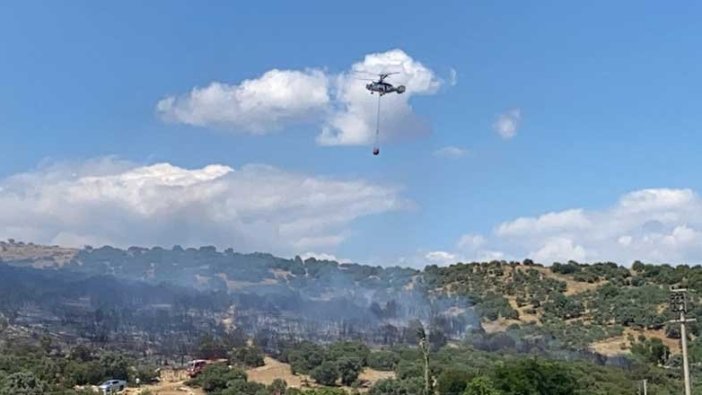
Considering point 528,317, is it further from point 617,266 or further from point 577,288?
point 617,266

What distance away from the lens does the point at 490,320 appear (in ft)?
476

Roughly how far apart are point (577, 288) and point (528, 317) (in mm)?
21341

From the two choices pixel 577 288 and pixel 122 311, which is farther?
pixel 122 311

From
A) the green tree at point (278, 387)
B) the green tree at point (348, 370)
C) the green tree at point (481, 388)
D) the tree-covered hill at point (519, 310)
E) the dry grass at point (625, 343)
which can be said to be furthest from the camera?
the tree-covered hill at point (519, 310)

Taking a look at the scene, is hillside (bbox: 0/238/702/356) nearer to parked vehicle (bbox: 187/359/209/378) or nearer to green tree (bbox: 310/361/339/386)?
green tree (bbox: 310/361/339/386)

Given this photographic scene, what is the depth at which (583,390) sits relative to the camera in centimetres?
8781

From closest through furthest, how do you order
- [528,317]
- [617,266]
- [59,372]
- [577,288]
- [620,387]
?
[620,387] < [59,372] < [528,317] < [577,288] < [617,266]

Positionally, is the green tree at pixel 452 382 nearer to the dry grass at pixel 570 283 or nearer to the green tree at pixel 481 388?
the green tree at pixel 481 388

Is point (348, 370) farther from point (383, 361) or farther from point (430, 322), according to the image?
point (430, 322)

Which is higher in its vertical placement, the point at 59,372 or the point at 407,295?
the point at 407,295

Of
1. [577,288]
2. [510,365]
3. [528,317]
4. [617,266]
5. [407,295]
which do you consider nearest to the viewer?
[510,365]

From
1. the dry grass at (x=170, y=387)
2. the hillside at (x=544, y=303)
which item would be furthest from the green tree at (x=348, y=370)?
the hillside at (x=544, y=303)

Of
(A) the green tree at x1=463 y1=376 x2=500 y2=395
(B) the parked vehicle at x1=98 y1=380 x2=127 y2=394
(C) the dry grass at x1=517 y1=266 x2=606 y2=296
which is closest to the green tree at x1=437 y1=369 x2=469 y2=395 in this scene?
(A) the green tree at x1=463 y1=376 x2=500 y2=395

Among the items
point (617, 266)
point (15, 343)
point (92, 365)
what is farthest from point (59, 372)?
point (617, 266)
